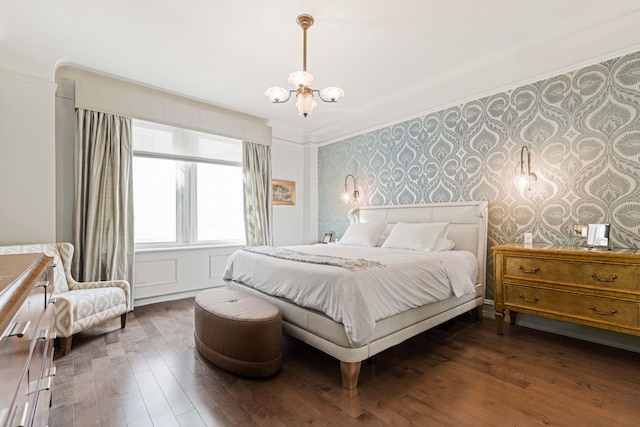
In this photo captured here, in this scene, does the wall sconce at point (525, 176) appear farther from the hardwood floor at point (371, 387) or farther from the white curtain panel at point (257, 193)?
the white curtain panel at point (257, 193)

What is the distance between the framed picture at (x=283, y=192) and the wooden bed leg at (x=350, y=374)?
146 inches

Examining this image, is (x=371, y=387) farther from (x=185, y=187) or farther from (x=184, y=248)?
(x=185, y=187)

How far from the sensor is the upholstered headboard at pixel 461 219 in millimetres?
3385

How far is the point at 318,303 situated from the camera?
7.09 ft

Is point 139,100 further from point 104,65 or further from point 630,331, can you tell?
point 630,331

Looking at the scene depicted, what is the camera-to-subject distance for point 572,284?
98.2 inches

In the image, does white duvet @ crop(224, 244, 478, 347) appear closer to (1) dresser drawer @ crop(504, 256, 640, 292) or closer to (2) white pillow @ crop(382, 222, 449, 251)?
(2) white pillow @ crop(382, 222, 449, 251)

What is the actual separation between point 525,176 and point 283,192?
366 centimetres

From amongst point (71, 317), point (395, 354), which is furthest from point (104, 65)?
point (395, 354)

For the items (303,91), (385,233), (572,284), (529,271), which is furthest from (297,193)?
(572,284)

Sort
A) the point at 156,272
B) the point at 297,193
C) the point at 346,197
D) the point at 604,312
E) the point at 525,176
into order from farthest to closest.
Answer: the point at 297,193 → the point at 346,197 → the point at 156,272 → the point at 525,176 → the point at 604,312

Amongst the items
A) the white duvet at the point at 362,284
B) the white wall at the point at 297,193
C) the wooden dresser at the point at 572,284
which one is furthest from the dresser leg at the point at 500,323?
the white wall at the point at 297,193

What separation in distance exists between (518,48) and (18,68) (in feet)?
16.2

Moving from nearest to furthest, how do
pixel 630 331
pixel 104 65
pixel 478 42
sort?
1. pixel 630 331
2. pixel 478 42
3. pixel 104 65
